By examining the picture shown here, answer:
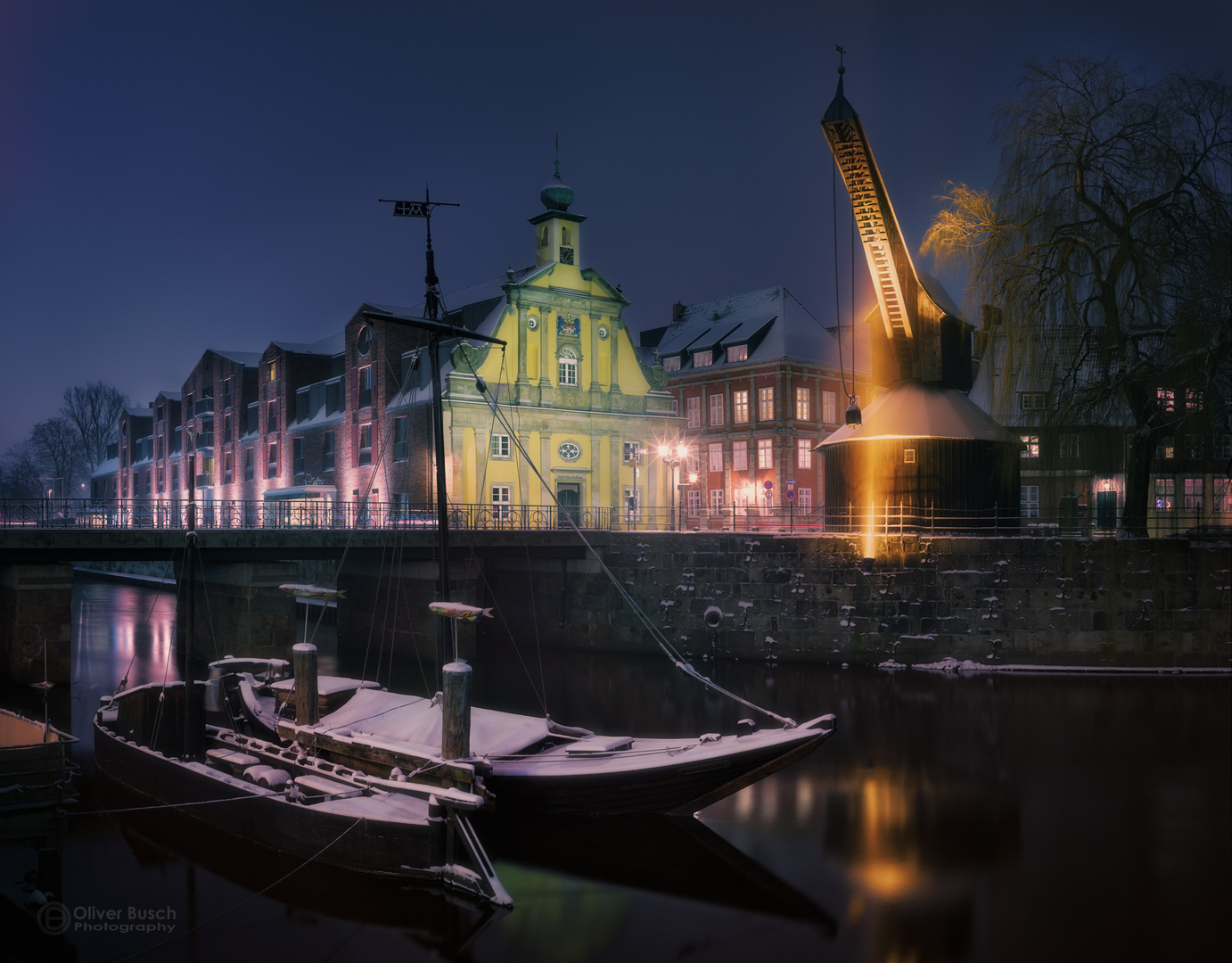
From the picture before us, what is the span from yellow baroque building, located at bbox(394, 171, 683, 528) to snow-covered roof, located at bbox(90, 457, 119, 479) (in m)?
52.4

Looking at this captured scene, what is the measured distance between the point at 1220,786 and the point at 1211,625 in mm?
11342

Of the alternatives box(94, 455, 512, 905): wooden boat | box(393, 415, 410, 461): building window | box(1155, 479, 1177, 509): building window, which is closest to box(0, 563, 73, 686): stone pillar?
box(94, 455, 512, 905): wooden boat

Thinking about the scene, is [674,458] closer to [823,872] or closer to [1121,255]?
[1121,255]

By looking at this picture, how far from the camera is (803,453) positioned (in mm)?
54719

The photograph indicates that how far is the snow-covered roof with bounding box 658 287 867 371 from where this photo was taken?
5541 centimetres

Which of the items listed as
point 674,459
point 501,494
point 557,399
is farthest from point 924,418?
point 501,494

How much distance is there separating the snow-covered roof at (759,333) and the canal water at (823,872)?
116 feet

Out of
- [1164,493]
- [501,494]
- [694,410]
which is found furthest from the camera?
[694,410]

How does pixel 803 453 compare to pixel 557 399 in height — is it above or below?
below

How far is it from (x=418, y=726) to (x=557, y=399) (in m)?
28.6

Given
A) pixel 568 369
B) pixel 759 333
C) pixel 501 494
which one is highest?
pixel 759 333

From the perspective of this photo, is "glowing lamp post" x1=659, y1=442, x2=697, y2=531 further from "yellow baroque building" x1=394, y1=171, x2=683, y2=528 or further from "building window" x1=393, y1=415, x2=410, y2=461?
"building window" x1=393, y1=415, x2=410, y2=461

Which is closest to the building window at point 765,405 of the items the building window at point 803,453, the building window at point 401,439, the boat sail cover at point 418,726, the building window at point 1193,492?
the building window at point 803,453

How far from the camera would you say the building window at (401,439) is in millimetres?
43188
